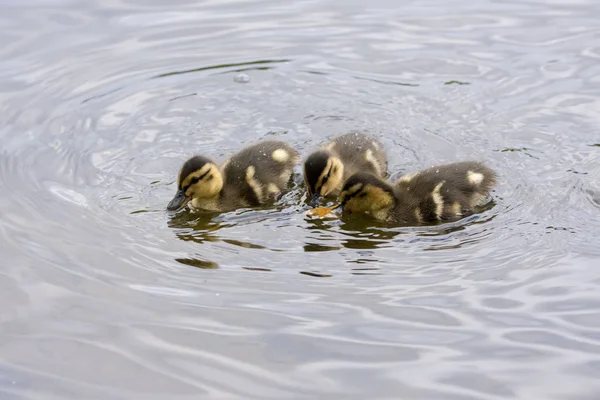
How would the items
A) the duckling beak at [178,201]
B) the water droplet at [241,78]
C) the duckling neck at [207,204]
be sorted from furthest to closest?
the water droplet at [241,78], the duckling neck at [207,204], the duckling beak at [178,201]

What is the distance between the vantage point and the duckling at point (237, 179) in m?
4.96

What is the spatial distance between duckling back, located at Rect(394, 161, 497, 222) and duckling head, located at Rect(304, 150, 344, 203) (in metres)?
0.36

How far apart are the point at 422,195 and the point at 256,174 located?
0.90 metres

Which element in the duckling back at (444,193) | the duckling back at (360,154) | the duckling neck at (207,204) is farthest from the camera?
the duckling back at (360,154)

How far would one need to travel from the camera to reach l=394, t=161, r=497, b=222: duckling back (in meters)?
4.82

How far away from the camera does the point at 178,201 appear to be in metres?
4.97

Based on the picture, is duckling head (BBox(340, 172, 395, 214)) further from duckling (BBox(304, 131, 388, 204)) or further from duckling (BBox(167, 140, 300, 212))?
duckling (BBox(167, 140, 300, 212))

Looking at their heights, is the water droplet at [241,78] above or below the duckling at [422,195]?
above

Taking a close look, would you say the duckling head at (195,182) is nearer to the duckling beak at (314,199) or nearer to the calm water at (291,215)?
the calm water at (291,215)

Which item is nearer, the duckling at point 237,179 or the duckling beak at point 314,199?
the duckling at point 237,179

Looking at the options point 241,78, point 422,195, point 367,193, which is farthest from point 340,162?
point 241,78

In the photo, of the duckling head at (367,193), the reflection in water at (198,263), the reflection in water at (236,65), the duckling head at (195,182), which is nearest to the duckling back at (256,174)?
the duckling head at (195,182)

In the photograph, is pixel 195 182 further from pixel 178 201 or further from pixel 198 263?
pixel 198 263

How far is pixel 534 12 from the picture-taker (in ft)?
24.5
